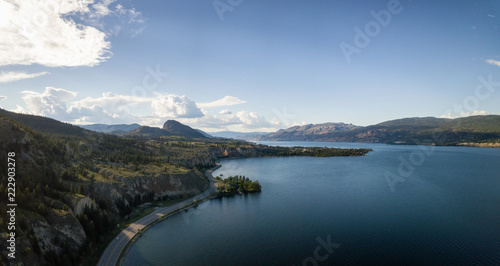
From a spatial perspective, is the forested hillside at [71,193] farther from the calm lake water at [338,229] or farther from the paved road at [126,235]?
the calm lake water at [338,229]

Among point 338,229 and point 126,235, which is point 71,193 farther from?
point 338,229

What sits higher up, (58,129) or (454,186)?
(58,129)

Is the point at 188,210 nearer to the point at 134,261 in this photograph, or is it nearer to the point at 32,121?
the point at 134,261

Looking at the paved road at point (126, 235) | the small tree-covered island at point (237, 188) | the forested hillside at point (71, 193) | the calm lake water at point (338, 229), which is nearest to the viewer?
the forested hillside at point (71, 193)

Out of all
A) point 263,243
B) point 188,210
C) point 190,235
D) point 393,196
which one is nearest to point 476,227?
point 393,196

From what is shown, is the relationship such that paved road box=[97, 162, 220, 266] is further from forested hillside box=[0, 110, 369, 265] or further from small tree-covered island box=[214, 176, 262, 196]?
small tree-covered island box=[214, 176, 262, 196]

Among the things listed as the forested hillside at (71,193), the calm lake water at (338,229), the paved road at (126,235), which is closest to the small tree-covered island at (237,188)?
the calm lake water at (338,229)

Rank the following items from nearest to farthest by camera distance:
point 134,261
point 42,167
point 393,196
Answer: point 134,261
point 42,167
point 393,196

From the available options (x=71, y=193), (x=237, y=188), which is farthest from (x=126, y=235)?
(x=237, y=188)
